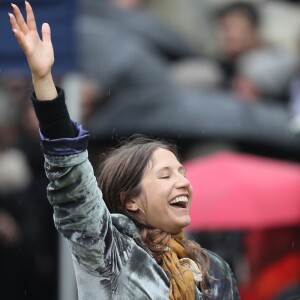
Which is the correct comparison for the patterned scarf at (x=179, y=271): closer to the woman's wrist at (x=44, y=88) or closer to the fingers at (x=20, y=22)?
the woman's wrist at (x=44, y=88)

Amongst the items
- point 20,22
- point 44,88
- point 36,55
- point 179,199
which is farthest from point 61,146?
point 179,199

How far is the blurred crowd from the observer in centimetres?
1020

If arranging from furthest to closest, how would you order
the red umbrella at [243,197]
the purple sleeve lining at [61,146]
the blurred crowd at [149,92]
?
1. the blurred crowd at [149,92]
2. the red umbrella at [243,197]
3. the purple sleeve lining at [61,146]

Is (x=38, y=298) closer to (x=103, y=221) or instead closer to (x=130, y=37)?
(x=130, y=37)

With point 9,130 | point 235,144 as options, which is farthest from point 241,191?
point 9,130

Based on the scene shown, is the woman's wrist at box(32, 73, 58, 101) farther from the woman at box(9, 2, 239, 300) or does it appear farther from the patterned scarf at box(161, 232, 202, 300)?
the patterned scarf at box(161, 232, 202, 300)

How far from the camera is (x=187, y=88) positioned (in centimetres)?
1143

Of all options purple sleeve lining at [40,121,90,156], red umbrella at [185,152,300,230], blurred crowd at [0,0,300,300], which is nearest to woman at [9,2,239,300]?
purple sleeve lining at [40,121,90,156]

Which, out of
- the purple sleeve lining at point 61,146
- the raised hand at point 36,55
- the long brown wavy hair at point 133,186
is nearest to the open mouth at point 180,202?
the long brown wavy hair at point 133,186

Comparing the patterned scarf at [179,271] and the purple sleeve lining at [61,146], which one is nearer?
the purple sleeve lining at [61,146]

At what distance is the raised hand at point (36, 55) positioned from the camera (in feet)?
14.3

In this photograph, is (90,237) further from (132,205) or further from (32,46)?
(32,46)

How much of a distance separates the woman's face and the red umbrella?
184 inches

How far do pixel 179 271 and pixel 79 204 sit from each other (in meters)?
0.46
